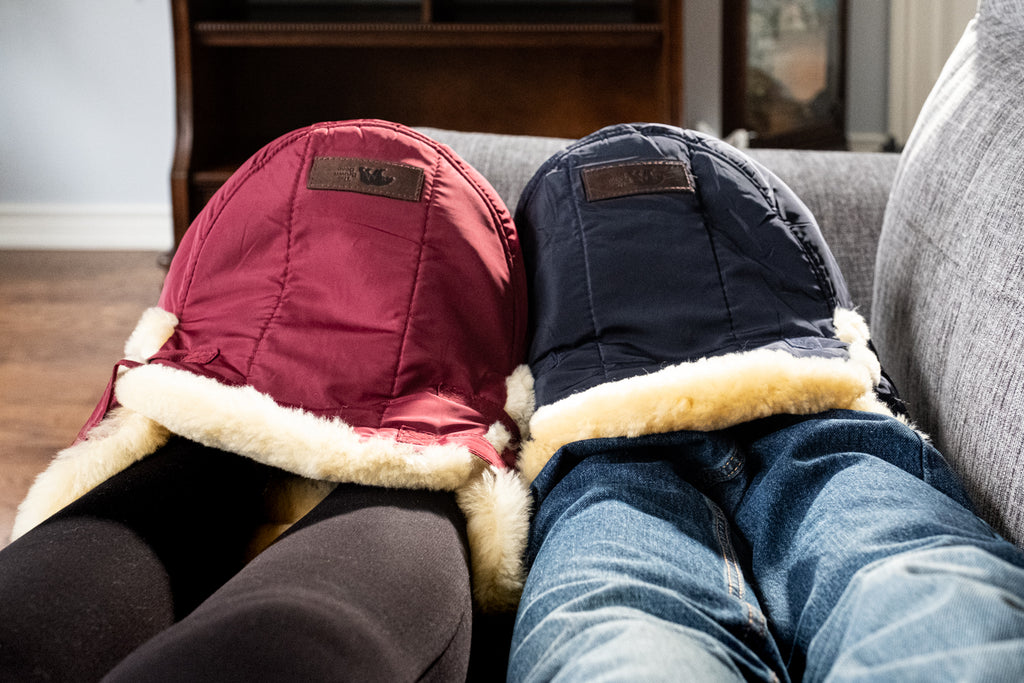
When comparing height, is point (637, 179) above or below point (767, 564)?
above

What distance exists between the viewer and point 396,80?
207 centimetres

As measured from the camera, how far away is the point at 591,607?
499 mm

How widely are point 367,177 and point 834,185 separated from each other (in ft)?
2.08

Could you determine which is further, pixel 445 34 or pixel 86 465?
pixel 445 34

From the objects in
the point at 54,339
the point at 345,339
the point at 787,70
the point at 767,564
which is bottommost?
the point at 54,339

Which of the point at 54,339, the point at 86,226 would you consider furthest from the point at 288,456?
the point at 86,226

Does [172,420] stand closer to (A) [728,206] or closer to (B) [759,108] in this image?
(A) [728,206]

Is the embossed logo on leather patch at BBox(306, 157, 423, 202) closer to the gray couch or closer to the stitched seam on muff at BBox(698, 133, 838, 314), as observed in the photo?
the stitched seam on muff at BBox(698, 133, 838, 314)

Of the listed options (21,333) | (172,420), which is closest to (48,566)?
(172,420)

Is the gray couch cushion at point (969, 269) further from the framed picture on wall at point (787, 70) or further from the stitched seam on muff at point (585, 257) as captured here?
the framed picture on wall at point (787, 70)

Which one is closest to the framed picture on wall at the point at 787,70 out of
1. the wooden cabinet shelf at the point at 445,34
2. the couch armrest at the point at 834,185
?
the wooden cabinet shelf at the point at 445,34

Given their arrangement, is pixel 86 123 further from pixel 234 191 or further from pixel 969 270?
pixel 969 270

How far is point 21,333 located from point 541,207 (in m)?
1.30

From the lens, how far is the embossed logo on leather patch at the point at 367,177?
78 cm
